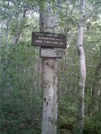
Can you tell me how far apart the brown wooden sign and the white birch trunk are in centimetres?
14

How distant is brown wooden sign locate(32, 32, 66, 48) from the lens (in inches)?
128

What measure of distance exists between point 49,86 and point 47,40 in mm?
1016

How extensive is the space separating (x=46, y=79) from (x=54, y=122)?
0.95 m

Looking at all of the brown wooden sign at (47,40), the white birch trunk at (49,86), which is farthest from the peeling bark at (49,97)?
the brown wooden sign at (47,40)

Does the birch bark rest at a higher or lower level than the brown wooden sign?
lower

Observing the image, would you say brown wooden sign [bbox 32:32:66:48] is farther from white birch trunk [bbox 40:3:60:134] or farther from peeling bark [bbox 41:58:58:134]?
peeling bark [bbox 41:58:58:134]

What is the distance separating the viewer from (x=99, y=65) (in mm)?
A: 5832

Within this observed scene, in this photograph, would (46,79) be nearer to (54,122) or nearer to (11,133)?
(54,122)

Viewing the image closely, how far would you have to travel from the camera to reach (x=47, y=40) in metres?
3.33

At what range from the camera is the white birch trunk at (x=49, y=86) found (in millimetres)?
3270

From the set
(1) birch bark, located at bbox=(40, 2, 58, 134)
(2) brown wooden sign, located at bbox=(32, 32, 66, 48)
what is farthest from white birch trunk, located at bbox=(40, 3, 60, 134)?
(2) brown wooden sign, located at bbox=(32, 32, 66, 48)

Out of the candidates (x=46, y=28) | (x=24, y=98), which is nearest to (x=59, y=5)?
(x=46, y=28)

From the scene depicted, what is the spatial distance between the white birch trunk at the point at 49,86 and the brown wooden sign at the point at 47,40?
14 centimetres

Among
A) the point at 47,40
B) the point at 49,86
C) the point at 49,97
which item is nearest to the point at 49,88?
the point at 49,86
